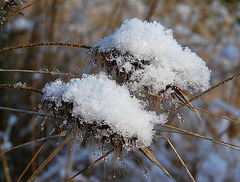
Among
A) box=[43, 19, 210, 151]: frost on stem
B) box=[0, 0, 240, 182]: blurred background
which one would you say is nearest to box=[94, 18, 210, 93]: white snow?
box=[43, 19, 210, 151]: frost on stem

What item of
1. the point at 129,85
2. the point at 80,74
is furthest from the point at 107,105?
the point at 80,74

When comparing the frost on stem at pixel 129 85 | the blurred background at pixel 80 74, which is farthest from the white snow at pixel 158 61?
the blurred background at pixel 80 74

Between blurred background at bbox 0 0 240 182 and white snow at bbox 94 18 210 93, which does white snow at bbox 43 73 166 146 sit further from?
blurred background at bbox 0 0 240 182

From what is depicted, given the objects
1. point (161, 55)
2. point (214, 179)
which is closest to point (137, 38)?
point (161, 55)

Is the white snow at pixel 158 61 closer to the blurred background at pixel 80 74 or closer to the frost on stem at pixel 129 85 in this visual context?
the frost on stem at pixel 129 85

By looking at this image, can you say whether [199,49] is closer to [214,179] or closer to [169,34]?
[214,179]

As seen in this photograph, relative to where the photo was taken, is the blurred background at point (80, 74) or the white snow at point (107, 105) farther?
the blurred background at point (80, 74)

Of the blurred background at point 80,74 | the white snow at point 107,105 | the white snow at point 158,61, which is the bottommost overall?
the white snow at point 107,105
